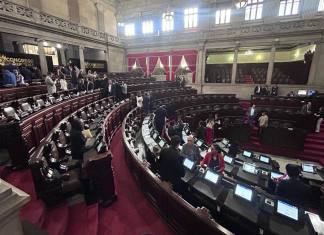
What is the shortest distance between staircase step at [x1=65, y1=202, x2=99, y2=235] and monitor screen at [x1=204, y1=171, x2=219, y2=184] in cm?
182

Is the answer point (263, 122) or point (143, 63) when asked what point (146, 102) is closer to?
point (263, 122)

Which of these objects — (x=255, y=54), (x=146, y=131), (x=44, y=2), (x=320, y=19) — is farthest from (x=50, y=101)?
(x=255, y=54)

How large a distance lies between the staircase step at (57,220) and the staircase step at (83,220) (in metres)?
0.08

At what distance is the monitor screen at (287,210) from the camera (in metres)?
2.43

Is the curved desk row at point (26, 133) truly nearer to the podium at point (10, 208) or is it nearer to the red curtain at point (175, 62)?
the podium at point (10, 208)

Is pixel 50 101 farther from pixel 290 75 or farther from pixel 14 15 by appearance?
pixel 290 75

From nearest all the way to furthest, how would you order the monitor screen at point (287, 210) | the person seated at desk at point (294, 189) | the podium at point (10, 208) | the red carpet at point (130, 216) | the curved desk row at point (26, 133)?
the podium at point (10, 208) < the red carpet at point (130, 216) < the monitor screen at point (287, 210) < the person seated at desk at point (294, 189) < the curved desk row at point (26, 133)

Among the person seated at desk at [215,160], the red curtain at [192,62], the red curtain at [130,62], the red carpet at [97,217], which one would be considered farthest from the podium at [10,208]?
the red curtain at [130,62]

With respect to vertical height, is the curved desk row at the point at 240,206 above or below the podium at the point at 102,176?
below

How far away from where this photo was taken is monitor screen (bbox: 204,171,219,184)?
10.3 ft

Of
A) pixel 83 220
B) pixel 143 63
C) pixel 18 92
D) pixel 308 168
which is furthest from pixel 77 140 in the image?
pixel 143 63

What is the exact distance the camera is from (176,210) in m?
2.14

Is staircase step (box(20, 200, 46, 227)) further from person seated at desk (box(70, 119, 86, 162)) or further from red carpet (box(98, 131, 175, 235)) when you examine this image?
person seated at desk (box(70, 119, 86, 162))

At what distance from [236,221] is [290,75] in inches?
625
